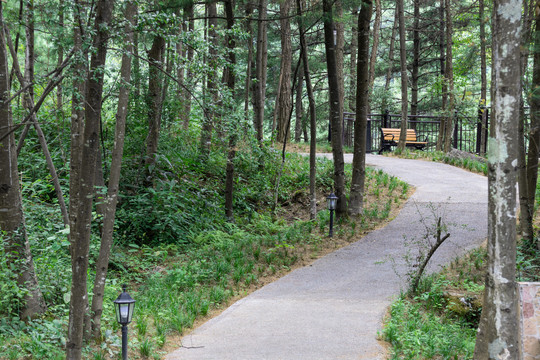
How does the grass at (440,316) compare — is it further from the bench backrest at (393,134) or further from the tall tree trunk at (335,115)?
the bench backrest at (393,134)

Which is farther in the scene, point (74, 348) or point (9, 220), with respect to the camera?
point (9, 220)

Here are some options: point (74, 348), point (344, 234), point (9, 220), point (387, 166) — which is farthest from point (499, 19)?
point (387, 166)

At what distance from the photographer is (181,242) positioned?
395 inches

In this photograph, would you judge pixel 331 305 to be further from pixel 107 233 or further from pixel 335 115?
pixel 335 115

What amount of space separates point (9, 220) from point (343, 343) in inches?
168

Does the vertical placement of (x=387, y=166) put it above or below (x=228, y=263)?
above

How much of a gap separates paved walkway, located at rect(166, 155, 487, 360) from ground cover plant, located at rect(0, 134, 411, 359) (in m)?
0.41

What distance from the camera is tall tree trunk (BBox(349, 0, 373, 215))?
36.0 feet

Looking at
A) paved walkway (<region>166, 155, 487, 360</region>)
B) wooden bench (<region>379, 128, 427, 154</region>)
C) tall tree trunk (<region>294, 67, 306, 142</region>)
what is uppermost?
tall tree trunk (<region>294, 67, 306, 142</region>)

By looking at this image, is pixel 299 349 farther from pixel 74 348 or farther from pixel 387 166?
pixel 387 166

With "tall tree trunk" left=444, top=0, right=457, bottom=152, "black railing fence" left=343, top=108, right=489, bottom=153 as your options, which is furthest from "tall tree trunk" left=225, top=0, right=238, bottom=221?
"black railing fence" left=343, top=108, right=489, bottom=153

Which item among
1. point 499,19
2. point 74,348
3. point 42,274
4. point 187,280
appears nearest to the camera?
point 499,19

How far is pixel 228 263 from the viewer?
28.7ft

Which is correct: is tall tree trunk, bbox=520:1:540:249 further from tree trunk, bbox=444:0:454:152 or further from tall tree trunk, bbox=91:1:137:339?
tree trunk, bbox=444:0:454:152
